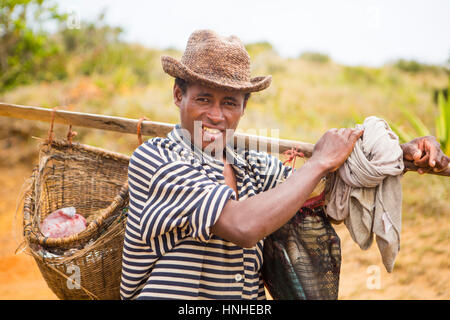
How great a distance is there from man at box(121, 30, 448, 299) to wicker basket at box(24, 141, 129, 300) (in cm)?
48

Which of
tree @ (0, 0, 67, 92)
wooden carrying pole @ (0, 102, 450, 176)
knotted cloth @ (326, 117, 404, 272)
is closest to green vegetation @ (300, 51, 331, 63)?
tree @ (0, 0, 67, 92)

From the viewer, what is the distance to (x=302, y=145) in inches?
75.8

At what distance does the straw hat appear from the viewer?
→ 5.72ft

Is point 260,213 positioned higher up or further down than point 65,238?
higher up

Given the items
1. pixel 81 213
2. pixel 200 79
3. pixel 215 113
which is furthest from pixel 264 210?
pixel 81 213

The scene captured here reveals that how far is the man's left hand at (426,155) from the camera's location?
1.65 m

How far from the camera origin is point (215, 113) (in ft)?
5.87

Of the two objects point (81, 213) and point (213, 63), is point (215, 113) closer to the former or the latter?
point (213, 63)

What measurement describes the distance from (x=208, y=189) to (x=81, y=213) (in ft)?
5.28

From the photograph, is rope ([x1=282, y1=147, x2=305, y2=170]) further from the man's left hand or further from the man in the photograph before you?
the man's left hand

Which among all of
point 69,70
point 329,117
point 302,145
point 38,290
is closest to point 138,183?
point 302,145

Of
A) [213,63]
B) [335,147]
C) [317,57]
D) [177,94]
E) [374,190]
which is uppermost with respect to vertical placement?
[317,57]

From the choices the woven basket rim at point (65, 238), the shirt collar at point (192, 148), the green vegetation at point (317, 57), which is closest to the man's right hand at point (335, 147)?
the shirt collar at point (192, 148)

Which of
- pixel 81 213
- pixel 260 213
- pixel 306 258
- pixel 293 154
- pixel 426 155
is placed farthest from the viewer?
pixel 81 213
